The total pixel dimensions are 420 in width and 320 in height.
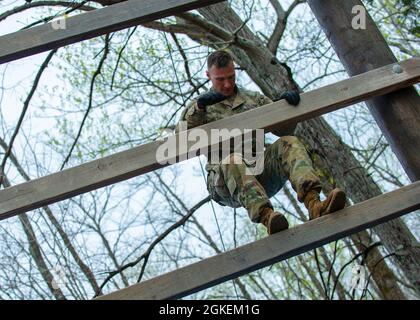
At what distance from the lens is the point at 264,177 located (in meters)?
4.13

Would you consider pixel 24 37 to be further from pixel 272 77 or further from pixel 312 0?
pixel 272 77

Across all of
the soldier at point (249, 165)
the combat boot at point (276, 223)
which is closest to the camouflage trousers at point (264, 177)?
the soldier at point (249, 165)

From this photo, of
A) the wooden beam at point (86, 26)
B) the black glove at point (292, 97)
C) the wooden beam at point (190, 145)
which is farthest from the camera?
the wooden beam at point (86, 26)

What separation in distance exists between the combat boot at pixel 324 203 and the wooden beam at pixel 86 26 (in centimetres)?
97

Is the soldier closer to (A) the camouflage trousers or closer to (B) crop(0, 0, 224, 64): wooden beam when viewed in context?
(A) the camouflage trousers

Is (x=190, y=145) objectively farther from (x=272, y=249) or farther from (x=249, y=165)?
(x=249, y=165)

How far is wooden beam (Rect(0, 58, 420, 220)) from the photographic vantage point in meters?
3.39

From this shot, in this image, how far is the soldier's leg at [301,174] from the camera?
11.3 feet

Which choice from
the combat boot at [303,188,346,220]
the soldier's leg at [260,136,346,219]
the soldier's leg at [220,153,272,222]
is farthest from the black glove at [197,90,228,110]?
the combat boot at [303,188,346,220]

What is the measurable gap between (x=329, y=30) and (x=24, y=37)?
1.45 metres

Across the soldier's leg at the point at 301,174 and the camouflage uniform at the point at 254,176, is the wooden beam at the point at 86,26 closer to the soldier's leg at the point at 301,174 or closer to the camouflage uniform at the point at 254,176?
the camouflage uniform at the point at 254,176

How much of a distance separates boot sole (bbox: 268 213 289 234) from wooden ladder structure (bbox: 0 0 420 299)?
0.04 metres

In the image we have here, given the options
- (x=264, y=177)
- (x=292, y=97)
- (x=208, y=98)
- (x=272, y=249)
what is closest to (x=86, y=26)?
(x=208, y=98)
